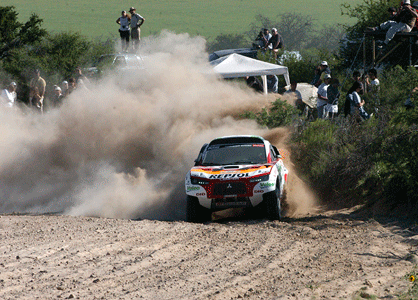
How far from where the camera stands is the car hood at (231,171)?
11.0m

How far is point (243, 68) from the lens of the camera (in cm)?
2112

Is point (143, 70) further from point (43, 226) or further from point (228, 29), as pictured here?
point (228, 29)

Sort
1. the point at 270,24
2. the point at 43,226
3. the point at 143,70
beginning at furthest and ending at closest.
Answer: the point at 270,24, the point at 143,70, the point at 43,226

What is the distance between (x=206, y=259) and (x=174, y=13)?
79.6 metres

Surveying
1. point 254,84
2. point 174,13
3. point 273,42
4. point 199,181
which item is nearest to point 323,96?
point 254,84

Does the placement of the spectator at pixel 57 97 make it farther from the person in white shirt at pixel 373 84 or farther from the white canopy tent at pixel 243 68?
the person in white shirt at pixel 373 84

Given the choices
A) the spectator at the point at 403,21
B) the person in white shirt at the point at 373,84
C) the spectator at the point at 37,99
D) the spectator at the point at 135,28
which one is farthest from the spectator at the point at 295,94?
the spectator at the point at 37,99

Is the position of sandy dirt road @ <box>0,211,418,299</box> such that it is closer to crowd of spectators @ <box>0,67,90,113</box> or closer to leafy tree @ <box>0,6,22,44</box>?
crowd of spectators @ <box>0,67,90,113</box>

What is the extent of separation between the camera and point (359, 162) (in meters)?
13.1

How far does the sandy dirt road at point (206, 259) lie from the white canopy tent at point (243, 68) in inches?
401

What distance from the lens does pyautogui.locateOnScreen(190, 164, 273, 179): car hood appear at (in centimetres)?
1103

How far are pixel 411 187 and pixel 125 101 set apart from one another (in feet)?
30.6

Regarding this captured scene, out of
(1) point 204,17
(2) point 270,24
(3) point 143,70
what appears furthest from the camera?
(1) point 204,17

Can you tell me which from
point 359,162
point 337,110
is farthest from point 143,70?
point 359,162
